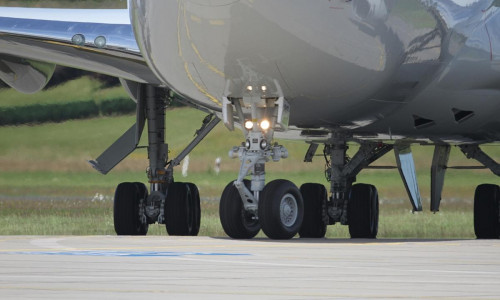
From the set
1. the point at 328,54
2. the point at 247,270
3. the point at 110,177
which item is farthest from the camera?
the point at 110,177

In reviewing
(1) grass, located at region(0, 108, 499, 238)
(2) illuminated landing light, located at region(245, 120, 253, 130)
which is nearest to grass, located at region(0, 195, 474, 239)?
(1) grass, located at region(0, 108, 499, 238)

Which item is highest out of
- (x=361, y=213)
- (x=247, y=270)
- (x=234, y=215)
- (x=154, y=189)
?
(x=154, y=189)

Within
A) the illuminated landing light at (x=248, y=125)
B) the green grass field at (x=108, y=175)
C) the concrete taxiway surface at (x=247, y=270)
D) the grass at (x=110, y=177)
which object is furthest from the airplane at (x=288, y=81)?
the green grass field at (x=108, y=175)

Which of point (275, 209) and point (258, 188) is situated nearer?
point (275, 209)

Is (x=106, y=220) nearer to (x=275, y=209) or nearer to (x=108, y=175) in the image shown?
(x=108, y=175)

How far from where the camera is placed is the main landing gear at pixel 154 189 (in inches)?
855

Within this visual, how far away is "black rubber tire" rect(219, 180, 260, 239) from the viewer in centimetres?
1777

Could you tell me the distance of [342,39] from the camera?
1702 centimetres

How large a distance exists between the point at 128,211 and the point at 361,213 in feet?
11.9

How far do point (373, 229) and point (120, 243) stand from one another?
6.11 metres

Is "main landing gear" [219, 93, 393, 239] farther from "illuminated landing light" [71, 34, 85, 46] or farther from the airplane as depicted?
"illuminated landing light" [71, 34, 85, 46]

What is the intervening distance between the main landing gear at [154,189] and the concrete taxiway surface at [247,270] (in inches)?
186

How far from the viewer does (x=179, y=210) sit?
2161 centimetres

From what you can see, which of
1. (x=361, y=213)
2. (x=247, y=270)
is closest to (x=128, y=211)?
(x=361, y=213)
